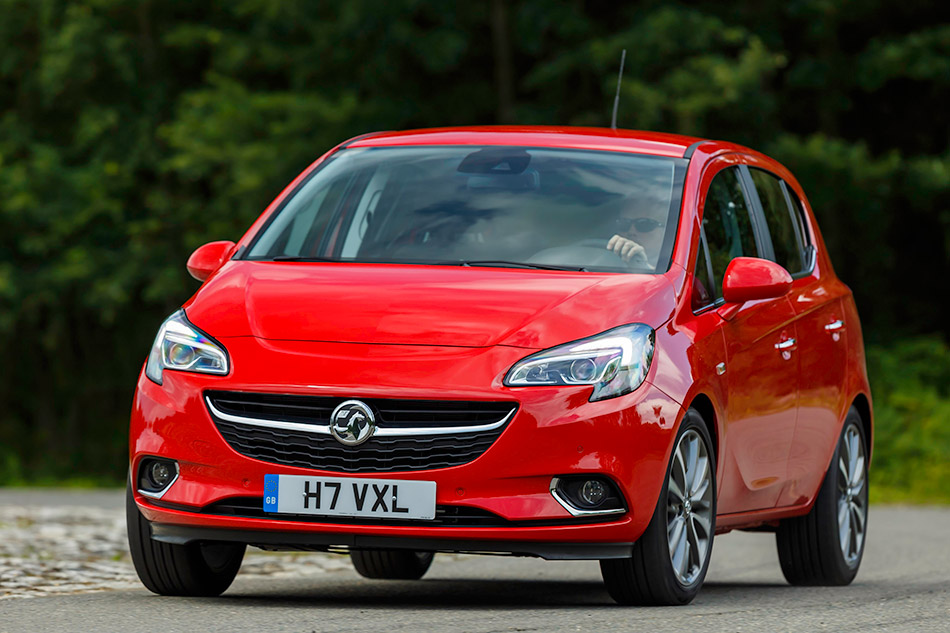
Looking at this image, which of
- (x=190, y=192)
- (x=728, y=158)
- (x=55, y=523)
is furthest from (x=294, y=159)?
(x=728, y=158)

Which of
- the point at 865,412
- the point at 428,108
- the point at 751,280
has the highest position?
the point at 751,280

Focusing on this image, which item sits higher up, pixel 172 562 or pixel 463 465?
pixel 463 465

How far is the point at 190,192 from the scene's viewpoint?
2753cm

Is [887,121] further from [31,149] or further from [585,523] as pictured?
[585,523]

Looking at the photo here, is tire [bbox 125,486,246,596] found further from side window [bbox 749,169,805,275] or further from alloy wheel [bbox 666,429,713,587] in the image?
side window [bbox 749,169,805,275]

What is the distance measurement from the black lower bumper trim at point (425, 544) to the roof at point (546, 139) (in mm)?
1988

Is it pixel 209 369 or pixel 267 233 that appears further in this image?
pixel 267 233

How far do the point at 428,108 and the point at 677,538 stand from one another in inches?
746

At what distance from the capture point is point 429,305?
6.17 meters

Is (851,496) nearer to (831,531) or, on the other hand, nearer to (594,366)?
(831,531)

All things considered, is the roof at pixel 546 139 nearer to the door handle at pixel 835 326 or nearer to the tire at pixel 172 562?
the door handle at pixel 835 326

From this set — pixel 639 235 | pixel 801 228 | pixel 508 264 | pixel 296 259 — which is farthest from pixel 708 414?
pixel 801 228

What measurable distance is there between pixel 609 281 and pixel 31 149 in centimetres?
2110

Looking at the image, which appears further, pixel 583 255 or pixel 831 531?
pixel 831 531
